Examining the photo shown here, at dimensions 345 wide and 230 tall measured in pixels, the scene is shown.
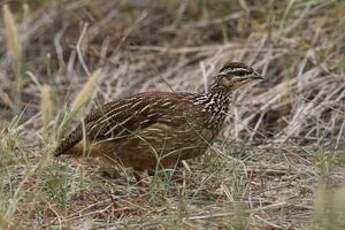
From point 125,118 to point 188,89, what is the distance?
2.21 metres

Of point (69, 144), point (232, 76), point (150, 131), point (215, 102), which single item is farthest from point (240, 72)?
point (69, 144)

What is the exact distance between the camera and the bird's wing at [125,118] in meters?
6.00

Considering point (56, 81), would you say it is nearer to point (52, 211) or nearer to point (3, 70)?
point (3, 70)

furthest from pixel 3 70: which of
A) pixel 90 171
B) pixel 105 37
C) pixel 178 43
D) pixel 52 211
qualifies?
pixel 52 211

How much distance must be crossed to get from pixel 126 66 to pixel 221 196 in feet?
12.0

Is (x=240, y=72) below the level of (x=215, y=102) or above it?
above

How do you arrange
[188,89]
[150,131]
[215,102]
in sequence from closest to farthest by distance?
[150,131] < [215,102] < [188,89]

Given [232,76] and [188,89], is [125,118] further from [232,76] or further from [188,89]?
[188,89]

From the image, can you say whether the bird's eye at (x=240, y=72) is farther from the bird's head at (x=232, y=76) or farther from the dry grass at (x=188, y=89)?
the dry grass at (x=188, y=89)

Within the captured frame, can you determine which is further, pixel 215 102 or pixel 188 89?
pixel 188 89

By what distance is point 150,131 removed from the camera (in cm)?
596

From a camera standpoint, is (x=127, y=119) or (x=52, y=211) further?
(x=127, y=119)

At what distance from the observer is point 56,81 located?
890 cm

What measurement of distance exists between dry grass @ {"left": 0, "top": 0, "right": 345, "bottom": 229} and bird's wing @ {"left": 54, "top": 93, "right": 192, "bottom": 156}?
7.2 inches
